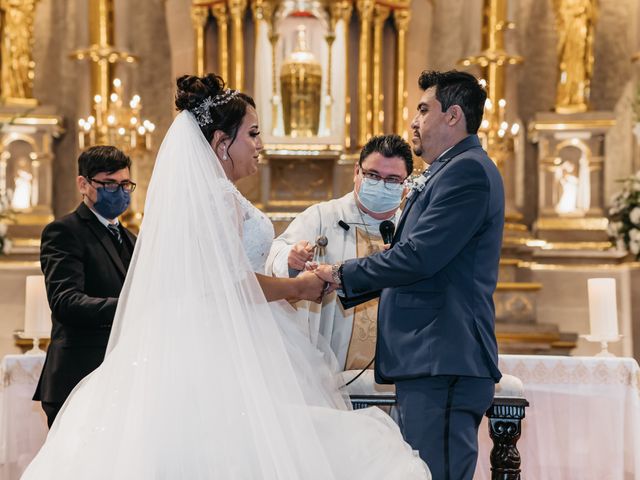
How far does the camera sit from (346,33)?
9.93 m

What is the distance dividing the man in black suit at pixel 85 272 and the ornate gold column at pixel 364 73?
5.21 metres

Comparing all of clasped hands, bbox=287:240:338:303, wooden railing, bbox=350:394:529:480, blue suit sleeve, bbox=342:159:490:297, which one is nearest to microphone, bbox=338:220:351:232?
clasped hands, bbox=287:240:338:303

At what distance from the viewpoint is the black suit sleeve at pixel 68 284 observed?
4402mm

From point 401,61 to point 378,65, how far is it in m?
0.26

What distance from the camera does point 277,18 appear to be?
9.80 meters

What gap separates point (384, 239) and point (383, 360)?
0.98 meters

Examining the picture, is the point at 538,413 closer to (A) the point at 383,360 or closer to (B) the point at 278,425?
(A) the point at 383,360

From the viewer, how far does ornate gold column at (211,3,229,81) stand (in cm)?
997

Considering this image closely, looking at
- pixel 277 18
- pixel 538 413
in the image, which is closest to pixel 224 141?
pixel 538 413

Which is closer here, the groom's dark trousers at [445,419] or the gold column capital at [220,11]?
the groom's dark trousers at [445,419]

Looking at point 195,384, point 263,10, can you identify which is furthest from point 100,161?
point 263,10

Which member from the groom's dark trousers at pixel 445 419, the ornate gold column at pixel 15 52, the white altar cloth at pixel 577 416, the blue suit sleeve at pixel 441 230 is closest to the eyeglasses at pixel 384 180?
the blue suit sleeve at pixel 441 230

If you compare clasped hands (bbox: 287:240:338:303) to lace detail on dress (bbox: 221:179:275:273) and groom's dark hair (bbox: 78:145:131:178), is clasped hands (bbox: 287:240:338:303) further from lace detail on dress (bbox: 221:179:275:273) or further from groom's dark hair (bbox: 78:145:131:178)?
groom's dark hair (bbox: 78:145:131:178)

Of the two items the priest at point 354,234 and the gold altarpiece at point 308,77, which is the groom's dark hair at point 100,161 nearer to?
the priest at point 354,234
